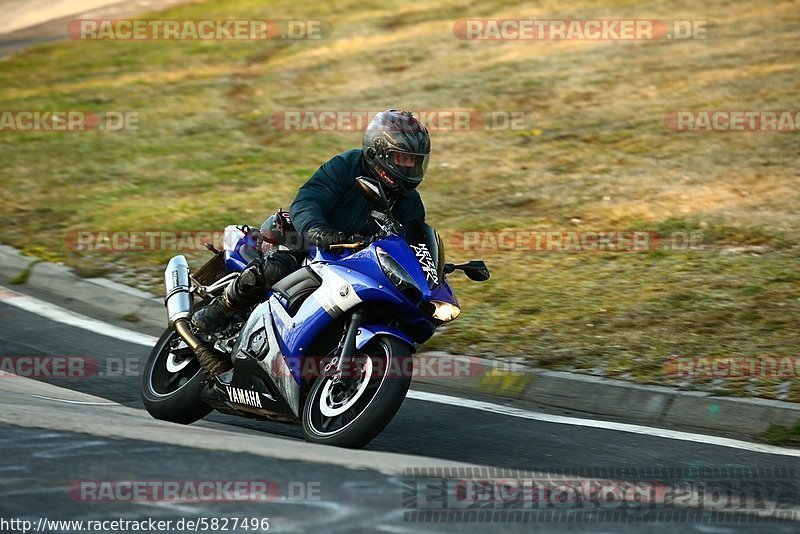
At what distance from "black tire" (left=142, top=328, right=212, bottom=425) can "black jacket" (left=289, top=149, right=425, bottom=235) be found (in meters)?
1.23

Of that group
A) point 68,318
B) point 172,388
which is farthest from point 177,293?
point 68,318

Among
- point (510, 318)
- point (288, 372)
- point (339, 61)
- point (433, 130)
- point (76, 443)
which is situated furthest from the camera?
point (339, 61)

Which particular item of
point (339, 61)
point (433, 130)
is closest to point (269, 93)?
point (339, 61)

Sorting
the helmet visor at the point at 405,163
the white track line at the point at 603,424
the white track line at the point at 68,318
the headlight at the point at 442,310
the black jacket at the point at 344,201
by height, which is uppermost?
the helmet visor at the point at 405,163

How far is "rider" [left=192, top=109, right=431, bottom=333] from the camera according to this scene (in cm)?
607

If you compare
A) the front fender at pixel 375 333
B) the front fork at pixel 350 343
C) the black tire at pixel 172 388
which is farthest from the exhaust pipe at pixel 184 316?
the front fender at pixel 375 333

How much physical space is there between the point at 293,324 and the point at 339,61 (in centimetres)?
1231

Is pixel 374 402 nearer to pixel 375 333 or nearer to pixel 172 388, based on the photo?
pixel 375 333

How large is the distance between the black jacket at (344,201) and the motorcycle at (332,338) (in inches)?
5.1

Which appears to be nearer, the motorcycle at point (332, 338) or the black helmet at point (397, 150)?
the motorcycle at point (332, 338)

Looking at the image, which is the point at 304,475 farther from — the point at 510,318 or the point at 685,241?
the point at 685,241

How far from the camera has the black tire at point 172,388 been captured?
264 inches

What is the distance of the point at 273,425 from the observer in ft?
22.6

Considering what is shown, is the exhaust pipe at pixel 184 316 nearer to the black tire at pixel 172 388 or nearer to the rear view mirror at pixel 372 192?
the black tire at pixel 172 388
